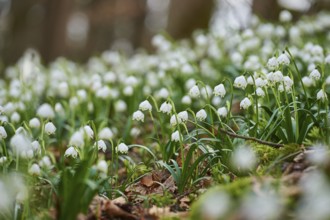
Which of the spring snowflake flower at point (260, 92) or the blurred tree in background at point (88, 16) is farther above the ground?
the blurred tree in background at point (88, 16)

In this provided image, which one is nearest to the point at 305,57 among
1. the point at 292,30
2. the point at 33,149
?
the point at 292,30

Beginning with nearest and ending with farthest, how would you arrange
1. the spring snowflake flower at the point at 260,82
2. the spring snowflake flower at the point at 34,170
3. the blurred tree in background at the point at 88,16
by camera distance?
the spring snowflake flower at the point at 34,170 < the spring snowflake flower at the point at 260,82 < the blurred tree in background at the point at 88,16

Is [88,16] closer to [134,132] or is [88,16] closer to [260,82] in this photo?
[134,132]

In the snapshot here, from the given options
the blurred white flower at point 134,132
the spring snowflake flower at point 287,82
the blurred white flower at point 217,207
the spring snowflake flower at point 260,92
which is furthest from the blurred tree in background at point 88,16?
the blurred white flower at point 217,207

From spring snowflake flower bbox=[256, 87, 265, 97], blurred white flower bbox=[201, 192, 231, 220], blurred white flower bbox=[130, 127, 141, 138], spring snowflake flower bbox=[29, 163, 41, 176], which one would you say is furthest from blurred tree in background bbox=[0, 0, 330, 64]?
blurred white flower bbox=[201, 192, 231, 220]

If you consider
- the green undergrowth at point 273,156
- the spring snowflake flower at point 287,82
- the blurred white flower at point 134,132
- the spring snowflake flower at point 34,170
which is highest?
the spring snowflake flower at point 287,82

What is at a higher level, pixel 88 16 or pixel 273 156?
pixel 88 16

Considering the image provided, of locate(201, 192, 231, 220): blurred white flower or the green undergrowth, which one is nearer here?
locate(201, 192, 231, 220): blurred white flower

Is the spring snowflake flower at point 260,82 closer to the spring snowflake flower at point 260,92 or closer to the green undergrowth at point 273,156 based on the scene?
the spring snowflake flower at point 260,92

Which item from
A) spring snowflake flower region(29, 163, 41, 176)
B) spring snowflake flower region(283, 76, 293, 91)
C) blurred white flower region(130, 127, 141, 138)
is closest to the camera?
spring snowflake flower region(29, 163, 41, 176)

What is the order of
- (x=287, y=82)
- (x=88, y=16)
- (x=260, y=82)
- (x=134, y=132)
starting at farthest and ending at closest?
1. (x=88, y=16)
2. (x=134, y=132)
3. (x=260, y=82)
4. (x=287, y=82)


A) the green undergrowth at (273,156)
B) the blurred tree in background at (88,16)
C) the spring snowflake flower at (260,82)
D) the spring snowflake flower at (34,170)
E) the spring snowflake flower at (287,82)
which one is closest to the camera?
the green undergrowth at (273,156)

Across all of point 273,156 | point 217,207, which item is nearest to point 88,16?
point 273,156

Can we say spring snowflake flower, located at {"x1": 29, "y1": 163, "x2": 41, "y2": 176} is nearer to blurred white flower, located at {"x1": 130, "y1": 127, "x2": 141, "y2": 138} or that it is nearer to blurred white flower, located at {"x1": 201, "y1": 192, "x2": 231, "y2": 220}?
blurred white flower, located at {"x1": 201, "y1": 192, "x2": 231, "y2": 220}
